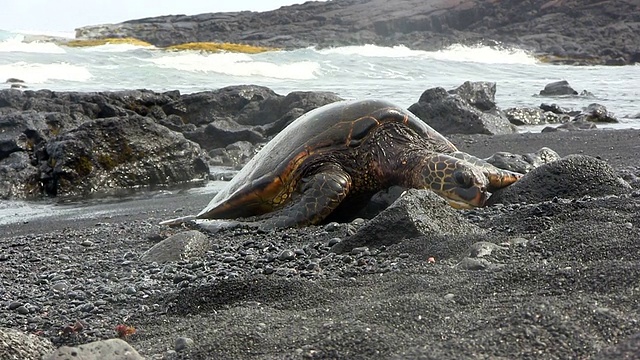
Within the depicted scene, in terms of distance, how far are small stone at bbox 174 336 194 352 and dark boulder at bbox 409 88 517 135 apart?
33.4 ft

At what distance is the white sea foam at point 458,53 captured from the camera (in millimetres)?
45625

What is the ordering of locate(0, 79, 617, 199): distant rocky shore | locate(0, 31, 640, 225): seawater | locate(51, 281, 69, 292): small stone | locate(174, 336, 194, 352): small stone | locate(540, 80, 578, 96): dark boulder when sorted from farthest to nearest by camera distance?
locate(0, 31, 640, 225): seawater
locate(540, 80, 578, 96): dark boulder
locate(0, 79, 617, 199): distant rocky shore
locate(51, 281, 69, 292): small stone
locate(174, 336, 194, 352): small stone

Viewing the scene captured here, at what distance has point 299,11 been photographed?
59188 millimetres

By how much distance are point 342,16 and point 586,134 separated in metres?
47.4

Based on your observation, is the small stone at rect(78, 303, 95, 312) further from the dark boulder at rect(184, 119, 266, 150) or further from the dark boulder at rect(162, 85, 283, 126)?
the dark boulder at rect(162, 85, 283, 126)

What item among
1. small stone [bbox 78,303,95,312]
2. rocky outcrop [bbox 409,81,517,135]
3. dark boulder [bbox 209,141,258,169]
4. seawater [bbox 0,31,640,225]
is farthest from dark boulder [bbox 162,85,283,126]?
small stone [bbox 78,303,95,312]

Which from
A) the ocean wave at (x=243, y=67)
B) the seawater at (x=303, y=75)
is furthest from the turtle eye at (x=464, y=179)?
the ocean wave at (x=243, y=67)

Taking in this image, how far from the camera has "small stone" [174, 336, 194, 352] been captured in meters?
2.61

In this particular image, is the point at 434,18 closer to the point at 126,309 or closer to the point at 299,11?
the point at 299,11

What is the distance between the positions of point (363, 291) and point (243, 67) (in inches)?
1191

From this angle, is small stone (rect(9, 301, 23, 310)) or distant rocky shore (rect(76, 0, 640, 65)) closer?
small stone (rect(9, 301, 23, 310))

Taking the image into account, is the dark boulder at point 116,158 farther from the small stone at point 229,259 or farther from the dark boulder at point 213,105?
the small stone at point 229,259

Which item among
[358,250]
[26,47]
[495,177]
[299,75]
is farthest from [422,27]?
[358,250]

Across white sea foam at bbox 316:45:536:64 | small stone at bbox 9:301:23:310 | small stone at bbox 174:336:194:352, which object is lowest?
white sea foam at bbox 316:45:536:64
